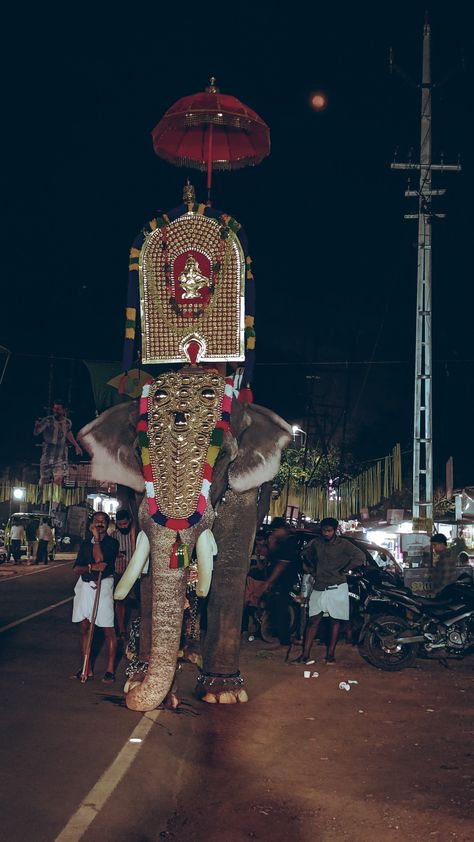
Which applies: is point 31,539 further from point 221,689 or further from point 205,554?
point 205,554

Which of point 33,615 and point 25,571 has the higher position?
point 25,571

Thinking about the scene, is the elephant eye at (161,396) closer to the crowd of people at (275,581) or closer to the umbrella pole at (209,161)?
the crowd of people at (275,581)

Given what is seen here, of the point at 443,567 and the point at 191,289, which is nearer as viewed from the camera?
the point at 191,289

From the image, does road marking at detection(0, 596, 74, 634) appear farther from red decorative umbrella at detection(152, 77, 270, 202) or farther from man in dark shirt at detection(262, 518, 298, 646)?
red decorative umbrella at detection(152, 77, 270, 202)

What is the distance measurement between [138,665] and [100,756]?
105 inches

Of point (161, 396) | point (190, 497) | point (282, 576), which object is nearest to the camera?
point (190, 497)

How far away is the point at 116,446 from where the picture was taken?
9297mm

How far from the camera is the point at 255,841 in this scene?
5168mm

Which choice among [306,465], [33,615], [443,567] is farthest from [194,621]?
[306,465]

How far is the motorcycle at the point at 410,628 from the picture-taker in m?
11.8

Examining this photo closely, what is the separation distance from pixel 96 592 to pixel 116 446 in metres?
1.56

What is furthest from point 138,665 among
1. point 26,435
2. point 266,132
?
point 26,435

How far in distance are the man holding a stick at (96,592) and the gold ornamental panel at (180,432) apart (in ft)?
5.91

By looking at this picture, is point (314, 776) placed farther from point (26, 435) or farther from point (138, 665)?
point (26, 435)
